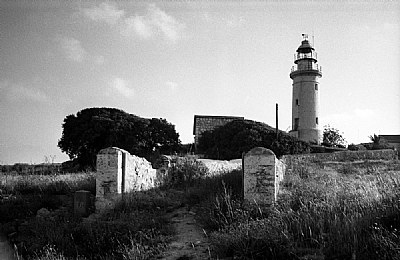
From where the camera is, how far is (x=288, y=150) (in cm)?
2466

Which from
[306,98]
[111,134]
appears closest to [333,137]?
[306,98]

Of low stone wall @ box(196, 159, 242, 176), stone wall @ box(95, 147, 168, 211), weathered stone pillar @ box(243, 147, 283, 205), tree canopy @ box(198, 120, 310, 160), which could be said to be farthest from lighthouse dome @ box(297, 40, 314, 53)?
stone wall @ box(95, 147, 168, 211)

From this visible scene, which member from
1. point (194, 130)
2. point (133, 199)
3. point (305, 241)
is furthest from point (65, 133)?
point (305, 241)

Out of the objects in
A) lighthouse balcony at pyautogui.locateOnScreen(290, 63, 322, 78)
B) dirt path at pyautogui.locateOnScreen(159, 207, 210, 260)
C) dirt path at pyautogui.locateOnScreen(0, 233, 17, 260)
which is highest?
lighthouse balcony at pyautogui.locateOnScreen(290, 63, 322, 78)

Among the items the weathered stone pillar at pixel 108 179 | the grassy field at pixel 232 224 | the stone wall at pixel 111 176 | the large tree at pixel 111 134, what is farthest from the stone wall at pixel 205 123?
the weathered stone pillar at pixel 108 179

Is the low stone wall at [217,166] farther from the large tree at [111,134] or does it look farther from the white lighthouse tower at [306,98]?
the white lighthouse tower at [306,98]

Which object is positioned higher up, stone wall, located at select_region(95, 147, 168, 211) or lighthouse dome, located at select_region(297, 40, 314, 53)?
lighthouse dome, located at select_region(297, 40, 314, 53)

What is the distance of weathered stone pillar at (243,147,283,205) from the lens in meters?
9.75

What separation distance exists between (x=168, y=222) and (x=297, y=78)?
2939cm

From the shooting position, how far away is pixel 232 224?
8.80 metres

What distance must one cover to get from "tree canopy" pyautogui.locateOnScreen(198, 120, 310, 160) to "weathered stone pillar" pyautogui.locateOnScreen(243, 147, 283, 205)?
44.3 feet

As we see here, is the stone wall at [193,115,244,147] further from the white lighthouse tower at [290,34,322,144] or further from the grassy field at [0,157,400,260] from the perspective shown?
the grassy field at [0,157,400,260]

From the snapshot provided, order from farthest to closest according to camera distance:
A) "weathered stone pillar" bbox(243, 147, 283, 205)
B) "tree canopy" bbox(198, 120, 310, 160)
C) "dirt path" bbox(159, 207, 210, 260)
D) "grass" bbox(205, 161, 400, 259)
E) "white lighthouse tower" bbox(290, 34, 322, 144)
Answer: "white lighthouse tower" bbox(290, 34, 322, 144) → "tree canopy" bbox(198, 120, 310, 160) → "weathered stone pillar" bbox(243, 147, 283, 205) → "dirt path" bbox(159, 207, 210, 260) → "grass" bbox(205, 161, 400, 259)

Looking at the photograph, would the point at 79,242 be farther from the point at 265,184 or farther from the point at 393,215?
the point at 393,215
